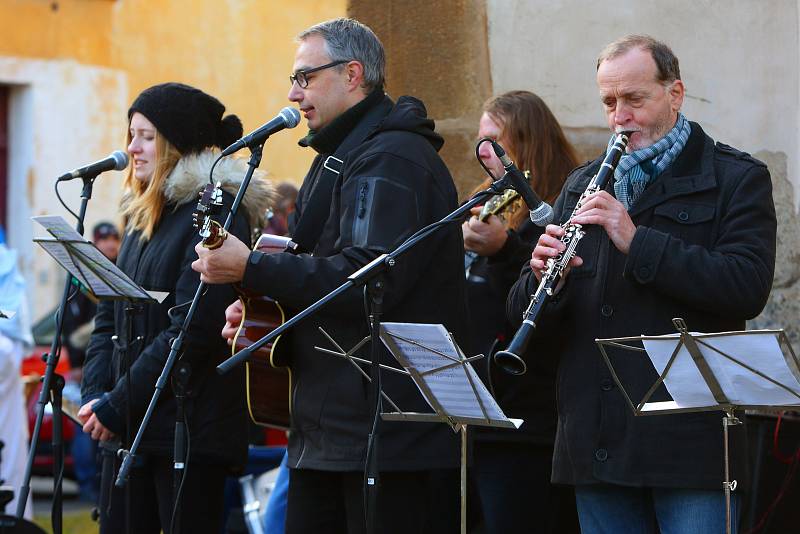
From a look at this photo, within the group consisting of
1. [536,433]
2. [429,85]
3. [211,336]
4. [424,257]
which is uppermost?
[429,85]

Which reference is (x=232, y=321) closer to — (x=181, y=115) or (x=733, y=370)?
(x=181, y=115)

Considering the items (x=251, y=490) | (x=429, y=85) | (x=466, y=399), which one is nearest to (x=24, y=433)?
(x=251, y=490)

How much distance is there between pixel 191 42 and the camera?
15164 mm

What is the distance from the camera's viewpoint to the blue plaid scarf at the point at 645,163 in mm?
3641

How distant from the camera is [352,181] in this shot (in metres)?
3.83

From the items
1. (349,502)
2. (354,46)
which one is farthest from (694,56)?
(349,502)

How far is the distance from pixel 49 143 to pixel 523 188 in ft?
36.7

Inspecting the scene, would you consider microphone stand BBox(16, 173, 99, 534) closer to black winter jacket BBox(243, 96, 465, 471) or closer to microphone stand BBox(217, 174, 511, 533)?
black winter jacket BBox(243, 96, 465, 471)

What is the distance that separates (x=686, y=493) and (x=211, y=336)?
175 centimetres

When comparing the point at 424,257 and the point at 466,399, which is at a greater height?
the point at 424,257

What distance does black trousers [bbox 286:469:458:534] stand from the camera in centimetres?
376

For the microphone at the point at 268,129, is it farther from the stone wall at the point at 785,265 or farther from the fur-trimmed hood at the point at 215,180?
the stone wall at the point at 785,265

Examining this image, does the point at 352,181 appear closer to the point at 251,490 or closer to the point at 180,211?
the point at 180,211

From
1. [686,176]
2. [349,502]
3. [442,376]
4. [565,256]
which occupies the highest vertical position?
[686,176]
